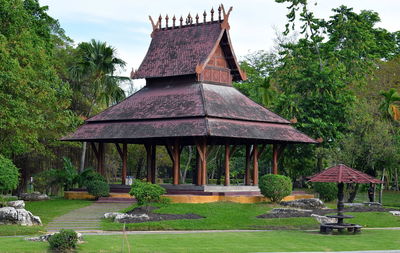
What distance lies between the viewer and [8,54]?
1160 inches

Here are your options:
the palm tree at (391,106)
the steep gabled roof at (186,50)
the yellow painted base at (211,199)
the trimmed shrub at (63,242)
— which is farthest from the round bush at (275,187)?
the palm tree at (391,106)

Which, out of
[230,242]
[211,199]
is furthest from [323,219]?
[230,242]

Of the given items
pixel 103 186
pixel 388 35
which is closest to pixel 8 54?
pixel 103 186

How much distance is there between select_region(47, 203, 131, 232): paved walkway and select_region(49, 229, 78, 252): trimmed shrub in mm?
6136

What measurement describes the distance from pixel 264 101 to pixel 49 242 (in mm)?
34009

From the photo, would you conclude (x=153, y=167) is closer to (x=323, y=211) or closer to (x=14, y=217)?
(x=323, y=211)

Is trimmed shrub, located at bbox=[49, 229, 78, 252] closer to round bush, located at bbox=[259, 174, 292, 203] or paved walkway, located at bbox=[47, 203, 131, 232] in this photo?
paved walkway, located at bbox=[47, 203, 131, 232]

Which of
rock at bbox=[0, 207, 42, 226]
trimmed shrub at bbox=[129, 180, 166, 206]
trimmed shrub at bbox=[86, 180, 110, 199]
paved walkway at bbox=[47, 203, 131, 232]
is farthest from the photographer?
trimmed shrub at bbox=[86, 180, 110, 199]

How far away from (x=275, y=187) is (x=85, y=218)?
9834 millimetres

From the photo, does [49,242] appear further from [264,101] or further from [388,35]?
[388,35]

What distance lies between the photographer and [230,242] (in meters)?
22.2

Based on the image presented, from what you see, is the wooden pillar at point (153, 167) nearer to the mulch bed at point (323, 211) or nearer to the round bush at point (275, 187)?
the round bush at point (275, 187)

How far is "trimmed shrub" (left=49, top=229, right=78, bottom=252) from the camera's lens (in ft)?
63.9

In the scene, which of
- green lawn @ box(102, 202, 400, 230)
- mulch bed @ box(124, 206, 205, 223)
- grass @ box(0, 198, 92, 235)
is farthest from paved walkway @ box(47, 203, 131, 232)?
mulch bed @ box(124, 206, 205, 223)
